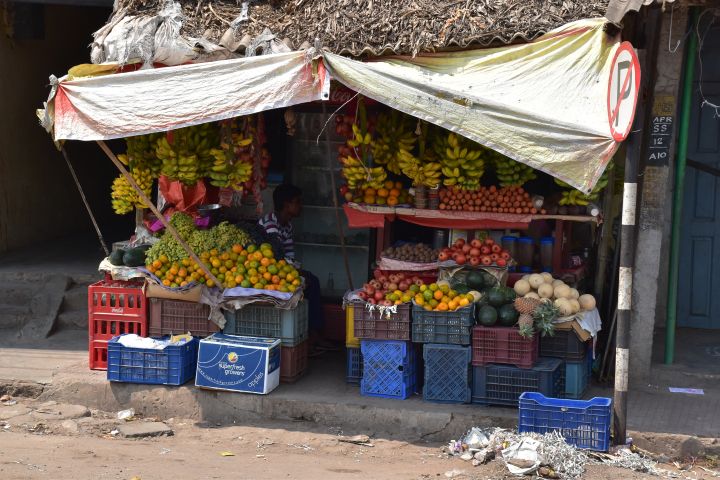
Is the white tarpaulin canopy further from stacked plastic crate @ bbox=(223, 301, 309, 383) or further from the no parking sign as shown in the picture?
stacked plastic crate @ bbox=(223, 301, 309, 383)

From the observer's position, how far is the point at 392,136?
8984 mm

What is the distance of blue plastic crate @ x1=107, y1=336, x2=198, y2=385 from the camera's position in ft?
28.9

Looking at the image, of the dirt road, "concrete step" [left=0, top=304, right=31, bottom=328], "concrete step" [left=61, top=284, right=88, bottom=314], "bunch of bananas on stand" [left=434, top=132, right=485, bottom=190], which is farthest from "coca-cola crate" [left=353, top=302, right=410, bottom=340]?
"concrete step" [left=0, top=304, right=31, bottom=328]

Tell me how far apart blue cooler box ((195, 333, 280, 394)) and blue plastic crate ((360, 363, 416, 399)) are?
83 cm

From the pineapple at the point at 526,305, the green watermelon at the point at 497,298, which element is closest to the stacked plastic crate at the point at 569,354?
the pineapple at the point at 526,305

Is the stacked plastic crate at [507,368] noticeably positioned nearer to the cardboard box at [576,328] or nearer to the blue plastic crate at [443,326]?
the blue plastic crate at [443,326]

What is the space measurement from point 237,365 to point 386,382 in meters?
1.30

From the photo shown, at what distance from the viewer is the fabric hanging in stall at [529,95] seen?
7277 millimetres

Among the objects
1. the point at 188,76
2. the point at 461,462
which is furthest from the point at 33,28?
the point at 461,462

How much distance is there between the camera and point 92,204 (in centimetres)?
1539

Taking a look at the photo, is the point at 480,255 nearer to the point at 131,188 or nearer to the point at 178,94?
the point at 178,94

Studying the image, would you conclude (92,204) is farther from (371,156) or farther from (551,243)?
(551,243)

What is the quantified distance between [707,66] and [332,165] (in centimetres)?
394

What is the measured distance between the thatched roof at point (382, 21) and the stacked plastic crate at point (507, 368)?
2439 mm
